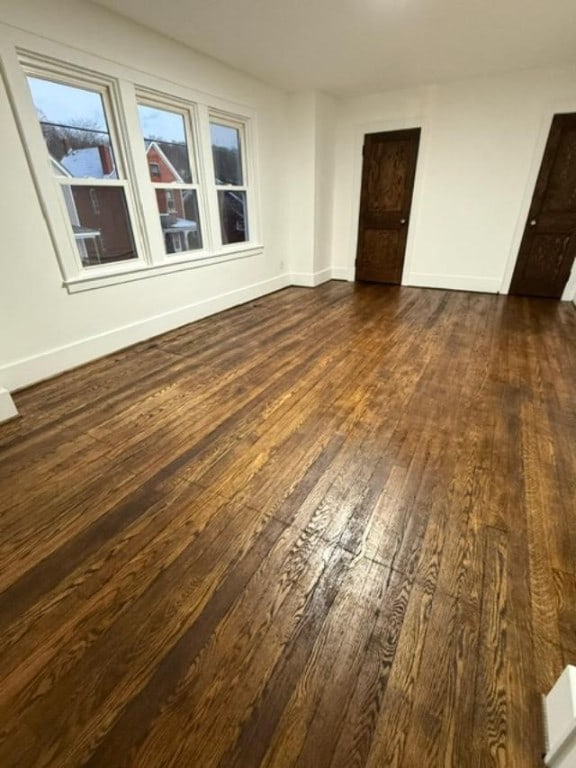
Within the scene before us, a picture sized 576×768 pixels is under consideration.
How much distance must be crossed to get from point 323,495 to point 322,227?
495 centimetres

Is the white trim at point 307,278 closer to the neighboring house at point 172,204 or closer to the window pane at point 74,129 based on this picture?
the neighboring house at point 172,204

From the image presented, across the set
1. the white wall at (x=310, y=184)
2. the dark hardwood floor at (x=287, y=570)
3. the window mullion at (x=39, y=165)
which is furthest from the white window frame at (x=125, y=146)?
the dark hardwood floor at (x=287, y=570)

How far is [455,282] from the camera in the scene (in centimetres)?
530

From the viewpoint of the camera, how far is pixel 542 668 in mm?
1056

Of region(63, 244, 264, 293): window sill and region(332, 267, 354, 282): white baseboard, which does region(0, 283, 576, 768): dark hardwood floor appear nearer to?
region(63, 244, 264, 293): window sill

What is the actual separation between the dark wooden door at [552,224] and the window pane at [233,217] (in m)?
3.80

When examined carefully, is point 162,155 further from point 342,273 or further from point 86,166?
point 342,273

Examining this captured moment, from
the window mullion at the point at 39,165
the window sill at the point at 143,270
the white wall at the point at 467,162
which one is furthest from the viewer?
the white wall at the point at 467,162

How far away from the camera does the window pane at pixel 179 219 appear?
362 cm

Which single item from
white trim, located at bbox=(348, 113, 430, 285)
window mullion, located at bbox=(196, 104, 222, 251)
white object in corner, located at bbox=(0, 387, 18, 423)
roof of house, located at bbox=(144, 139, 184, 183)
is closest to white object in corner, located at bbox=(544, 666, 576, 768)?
white object in corner, located at bbox=(0, 387, 18, 423)

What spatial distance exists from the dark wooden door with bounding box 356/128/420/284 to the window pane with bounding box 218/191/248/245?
204 cm

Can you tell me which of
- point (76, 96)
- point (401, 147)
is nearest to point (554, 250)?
point (401, 147)

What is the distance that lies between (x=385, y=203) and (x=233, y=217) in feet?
7.97

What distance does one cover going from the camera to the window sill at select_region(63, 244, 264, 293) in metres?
2.97
